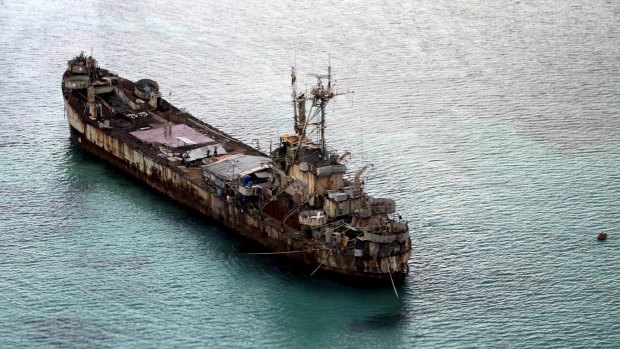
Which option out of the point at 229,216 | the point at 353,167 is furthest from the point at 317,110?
the point at 353,167

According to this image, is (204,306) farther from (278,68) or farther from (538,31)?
(538,31)

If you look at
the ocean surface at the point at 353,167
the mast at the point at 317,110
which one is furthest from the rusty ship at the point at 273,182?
the ocean surface at the point at 353,167

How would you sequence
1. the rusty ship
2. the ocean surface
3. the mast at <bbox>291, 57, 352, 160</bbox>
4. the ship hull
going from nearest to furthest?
the ocean surface < the ship hull < the rusty ship < the mast at <bbox>291, 57, 352, 160</bbox>

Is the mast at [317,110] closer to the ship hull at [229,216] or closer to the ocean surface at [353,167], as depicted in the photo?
the ship hull at [229,216]

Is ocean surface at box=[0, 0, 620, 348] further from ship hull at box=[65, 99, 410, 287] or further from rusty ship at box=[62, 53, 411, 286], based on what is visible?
rusty ship at box=[62, 53, 411, 286]

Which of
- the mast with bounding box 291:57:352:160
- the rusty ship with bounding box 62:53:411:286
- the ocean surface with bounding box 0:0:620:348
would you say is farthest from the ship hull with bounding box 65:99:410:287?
the mast with bounding box 291:57:352:160

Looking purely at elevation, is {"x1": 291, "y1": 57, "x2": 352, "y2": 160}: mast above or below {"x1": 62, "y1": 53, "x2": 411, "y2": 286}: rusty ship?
above
